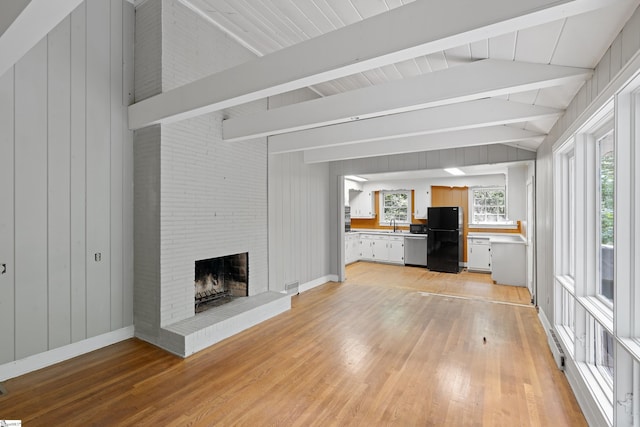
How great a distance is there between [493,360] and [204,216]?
3.57 m

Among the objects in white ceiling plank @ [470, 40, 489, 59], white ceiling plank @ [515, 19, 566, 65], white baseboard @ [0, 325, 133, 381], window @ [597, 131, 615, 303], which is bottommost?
white baseboard @ [0, 325, 133, 381]

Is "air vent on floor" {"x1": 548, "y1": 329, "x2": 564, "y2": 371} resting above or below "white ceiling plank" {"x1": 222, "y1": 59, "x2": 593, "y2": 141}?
below

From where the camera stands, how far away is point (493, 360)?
9.84 feet

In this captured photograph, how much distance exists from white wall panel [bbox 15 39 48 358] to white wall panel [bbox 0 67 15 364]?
0.04m

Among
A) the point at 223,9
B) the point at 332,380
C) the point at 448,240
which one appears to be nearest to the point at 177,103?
the point at 223,9

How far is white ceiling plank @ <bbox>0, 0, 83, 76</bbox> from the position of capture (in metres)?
1.47

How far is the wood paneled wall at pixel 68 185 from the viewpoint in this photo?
268 cm

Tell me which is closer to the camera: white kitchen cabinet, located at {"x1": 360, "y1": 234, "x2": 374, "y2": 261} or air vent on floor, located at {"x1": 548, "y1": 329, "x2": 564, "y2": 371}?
air vent on floor, located at {"x1": 548, "y1": 329, "x2": 564, "y2": 371}

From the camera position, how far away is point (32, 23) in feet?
5.26

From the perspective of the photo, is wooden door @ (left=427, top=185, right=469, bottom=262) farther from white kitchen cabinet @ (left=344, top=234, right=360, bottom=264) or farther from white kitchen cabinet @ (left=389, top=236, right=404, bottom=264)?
white kitchen cabinet @ (left=344, top=234, right=360, bottom=264)

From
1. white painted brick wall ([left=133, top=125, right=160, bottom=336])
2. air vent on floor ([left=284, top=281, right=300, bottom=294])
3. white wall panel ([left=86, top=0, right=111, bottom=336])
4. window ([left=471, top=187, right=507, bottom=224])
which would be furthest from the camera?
window ([left=471, top=187, right=507, bottom=224])

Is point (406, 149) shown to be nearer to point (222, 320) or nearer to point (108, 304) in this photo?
point (222, 320)

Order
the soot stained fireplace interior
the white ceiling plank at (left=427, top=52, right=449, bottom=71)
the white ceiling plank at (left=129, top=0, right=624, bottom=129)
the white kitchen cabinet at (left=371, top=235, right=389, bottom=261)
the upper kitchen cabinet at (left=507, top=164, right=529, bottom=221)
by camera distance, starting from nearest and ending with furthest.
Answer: the white ceiling plank at (left=129, top=0, right=624, bottom=129) < the white ceiling plank at (left=427, top=52, right=449, bottom=71) < the soot stained fireplace interior < the upper kitchen cabinet at (left=507, top=164, right=529, bottom=221) < the white kitchen cabinet at (left=371, top=235, right=389, bottom=261)

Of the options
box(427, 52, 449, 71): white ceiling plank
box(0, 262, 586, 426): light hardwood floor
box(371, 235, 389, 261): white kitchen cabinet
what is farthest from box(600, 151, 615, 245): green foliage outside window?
box(371, 235, 389, 261): white kitchen cabinet
